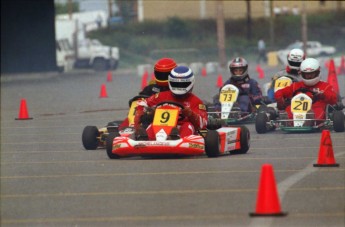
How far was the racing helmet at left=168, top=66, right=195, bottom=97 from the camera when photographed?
16.1 m

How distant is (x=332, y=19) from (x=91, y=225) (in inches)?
2545

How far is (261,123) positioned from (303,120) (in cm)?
80

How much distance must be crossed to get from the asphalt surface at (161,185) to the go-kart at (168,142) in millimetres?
140

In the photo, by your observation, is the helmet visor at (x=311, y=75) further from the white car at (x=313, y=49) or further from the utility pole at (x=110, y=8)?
the utility pole at (x=110, y=8)

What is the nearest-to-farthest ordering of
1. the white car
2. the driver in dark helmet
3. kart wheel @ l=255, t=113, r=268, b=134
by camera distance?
1. kart wheel @ l=255, t=113, r=268, b=134
2. the driver in dark helmet
3. the white car

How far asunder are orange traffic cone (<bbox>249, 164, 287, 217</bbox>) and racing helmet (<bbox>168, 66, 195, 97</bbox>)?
231 inches

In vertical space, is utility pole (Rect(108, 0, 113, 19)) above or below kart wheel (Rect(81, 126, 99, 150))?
above

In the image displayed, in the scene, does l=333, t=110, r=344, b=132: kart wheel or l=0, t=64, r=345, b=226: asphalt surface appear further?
l=333, t=110, r=344, b=132: kart wheel

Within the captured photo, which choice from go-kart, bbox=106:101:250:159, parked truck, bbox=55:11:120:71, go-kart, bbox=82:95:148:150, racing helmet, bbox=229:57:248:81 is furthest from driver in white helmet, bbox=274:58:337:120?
parked truck, bbox=55:11:120:71

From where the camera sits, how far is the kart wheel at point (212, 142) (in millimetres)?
15578

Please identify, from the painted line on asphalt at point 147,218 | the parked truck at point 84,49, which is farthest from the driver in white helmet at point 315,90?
the parked truck at point 84,49

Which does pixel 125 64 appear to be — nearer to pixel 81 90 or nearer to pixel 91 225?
pixel 81 90

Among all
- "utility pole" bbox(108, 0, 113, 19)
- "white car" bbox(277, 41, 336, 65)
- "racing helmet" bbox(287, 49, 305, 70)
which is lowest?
"white car" bbox(277, 41, 336, 65)

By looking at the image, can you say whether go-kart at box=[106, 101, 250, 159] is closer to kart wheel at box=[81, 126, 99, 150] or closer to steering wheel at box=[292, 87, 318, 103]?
kart wheel at box=[81, 126, 99, 150]
